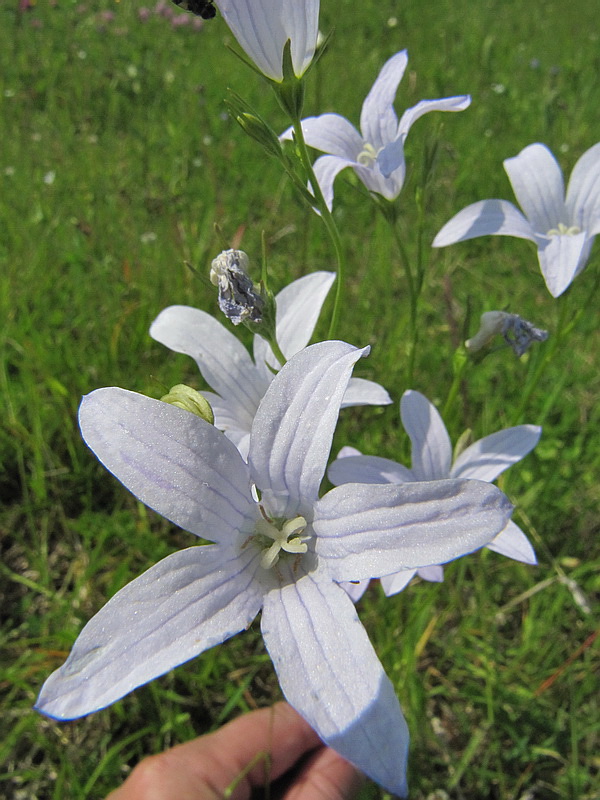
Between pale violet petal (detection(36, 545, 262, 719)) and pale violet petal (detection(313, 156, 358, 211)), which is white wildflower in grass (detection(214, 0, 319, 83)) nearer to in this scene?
pale violet petal (detection(313, 156, 358, 211))

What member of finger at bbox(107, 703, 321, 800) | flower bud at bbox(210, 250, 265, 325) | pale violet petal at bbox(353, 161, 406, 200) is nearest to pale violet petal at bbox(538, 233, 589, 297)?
pale violet petal at bbox(353, 161, 406, 200)

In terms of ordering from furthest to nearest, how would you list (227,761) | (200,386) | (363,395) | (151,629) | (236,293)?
(200,386)
(227,761)
(363,395)
(236,293)
(151,629)

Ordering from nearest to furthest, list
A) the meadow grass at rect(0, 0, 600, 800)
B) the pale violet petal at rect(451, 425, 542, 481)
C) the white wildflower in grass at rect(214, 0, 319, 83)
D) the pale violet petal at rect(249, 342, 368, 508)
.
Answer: the pale violet petal at rect(249, 342, 368, 508) → the white wildflower in grass at rect(214, 0, 319, 83) → the pale violet petal at rect(451, 425, 542, 481) → the meadow grass at rect(0, 0, 600, 800)

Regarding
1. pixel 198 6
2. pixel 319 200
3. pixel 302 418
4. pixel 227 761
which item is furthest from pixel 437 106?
pixel 227 761

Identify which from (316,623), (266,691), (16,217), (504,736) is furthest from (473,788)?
(16,217)

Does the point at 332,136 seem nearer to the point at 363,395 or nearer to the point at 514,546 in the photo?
the point at 363,395

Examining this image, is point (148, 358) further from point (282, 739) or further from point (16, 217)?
point (282, 739)

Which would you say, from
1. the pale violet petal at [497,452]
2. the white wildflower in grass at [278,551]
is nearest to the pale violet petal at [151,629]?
the white wildflower in grass at [278,551]
